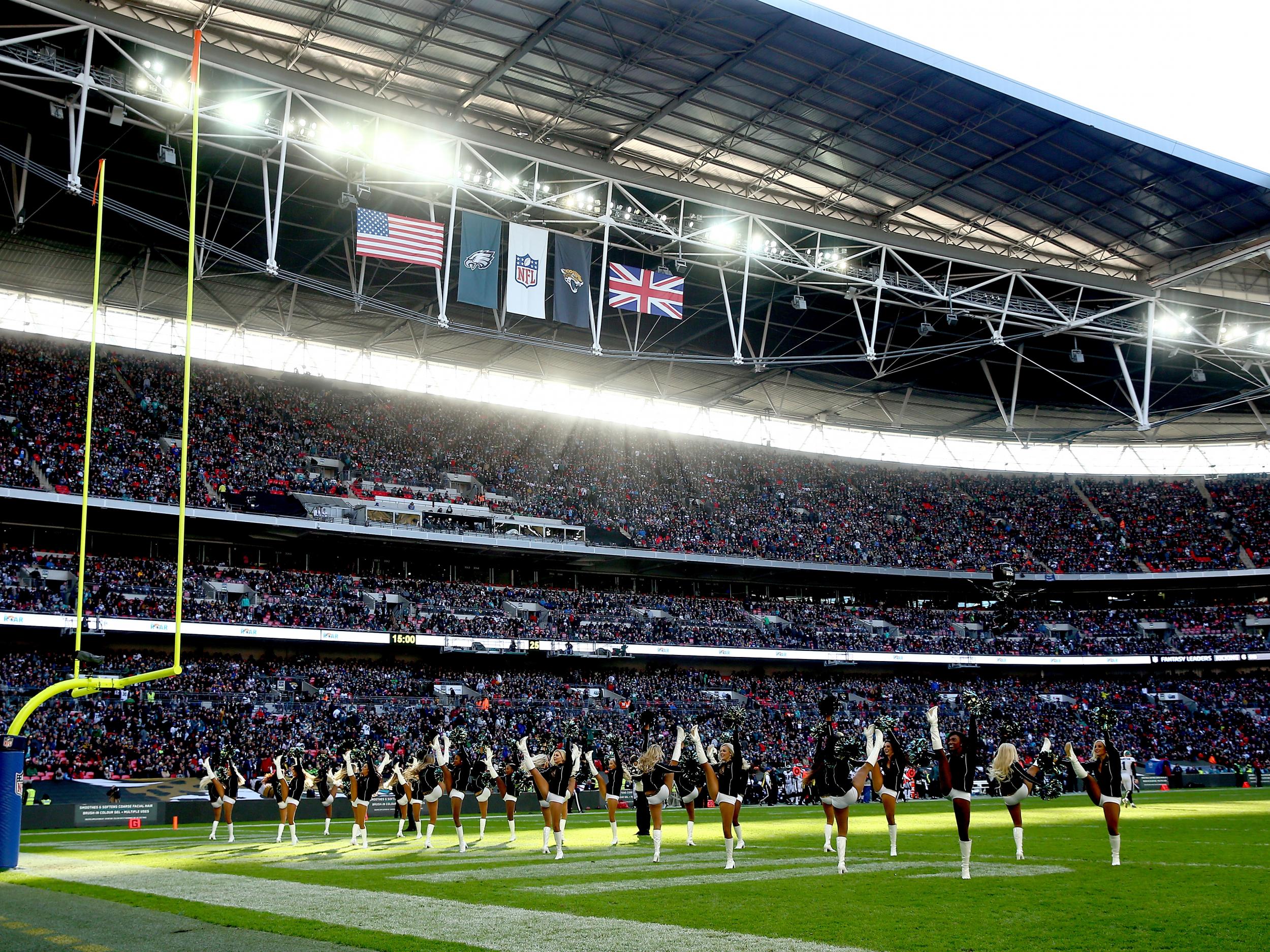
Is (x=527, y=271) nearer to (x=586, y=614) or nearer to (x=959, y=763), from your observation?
(x=586, y=614)

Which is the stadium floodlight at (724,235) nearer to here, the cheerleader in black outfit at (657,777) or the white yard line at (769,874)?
the cheerleader in black outfit at (657,777)

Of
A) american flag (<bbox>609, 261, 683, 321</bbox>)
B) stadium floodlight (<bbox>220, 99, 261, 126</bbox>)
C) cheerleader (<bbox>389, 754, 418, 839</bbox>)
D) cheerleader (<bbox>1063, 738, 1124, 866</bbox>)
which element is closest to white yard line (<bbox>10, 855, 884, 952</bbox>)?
cheerleader (<bbox>389, 754, 418, 839</bbox>)

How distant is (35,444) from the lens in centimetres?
4169

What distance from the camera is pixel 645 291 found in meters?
41.3

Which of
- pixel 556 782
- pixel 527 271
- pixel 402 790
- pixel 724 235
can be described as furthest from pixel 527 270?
pixel 556 782

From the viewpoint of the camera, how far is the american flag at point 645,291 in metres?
40.5

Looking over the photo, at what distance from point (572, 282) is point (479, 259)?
3447mm

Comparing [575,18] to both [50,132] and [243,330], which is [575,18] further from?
[243,330]

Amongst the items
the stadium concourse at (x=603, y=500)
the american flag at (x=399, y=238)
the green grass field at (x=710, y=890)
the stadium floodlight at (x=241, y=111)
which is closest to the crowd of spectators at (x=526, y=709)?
the stadium concourse at (x=603, y=500)

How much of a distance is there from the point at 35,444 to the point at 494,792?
2218 centimetres

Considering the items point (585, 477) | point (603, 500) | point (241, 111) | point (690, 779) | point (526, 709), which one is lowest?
point (526, 709)

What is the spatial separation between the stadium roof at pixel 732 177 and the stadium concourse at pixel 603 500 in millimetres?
245

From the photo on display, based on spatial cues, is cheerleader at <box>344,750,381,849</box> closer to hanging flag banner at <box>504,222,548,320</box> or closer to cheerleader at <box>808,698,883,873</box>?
cheerleader at <box>808,698,883,873</box>

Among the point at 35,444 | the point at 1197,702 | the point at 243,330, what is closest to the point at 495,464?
the point at 243,330
